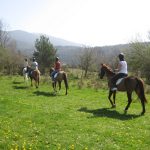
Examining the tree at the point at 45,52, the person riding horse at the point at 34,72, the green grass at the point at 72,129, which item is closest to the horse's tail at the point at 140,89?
the green grass at the point at 72,129

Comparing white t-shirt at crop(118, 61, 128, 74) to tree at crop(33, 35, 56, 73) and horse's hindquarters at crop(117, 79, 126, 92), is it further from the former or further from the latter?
tree at crop(33, 35, 56, 73)

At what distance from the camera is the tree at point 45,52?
68.1 meters

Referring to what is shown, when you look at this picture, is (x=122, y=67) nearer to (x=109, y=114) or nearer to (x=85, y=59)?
(x=109, y=114)

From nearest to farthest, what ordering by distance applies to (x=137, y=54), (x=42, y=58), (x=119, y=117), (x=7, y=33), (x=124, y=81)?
(x=119, y=117), (x=124, y=81), (x=137, y=54), (x=42, y=58), (x=7, y=33)

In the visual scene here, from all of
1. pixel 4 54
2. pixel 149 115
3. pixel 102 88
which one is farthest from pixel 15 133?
pixel 4 54

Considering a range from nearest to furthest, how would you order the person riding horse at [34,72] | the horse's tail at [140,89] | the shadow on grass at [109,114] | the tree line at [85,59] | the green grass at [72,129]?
the green grass at [72,129], the shadow on grass at [109,114], the horse's tail at [140,89], the person riding horse at [34,72], the tree line at [85,59]

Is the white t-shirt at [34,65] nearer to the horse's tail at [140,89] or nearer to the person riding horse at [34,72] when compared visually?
the person riding horse at [34,72]

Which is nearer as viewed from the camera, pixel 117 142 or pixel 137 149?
pixel 137 149

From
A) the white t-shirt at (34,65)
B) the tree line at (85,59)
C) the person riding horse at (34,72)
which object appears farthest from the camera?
the tree line at (85,59)

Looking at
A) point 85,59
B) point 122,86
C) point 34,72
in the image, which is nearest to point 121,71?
point 122,86

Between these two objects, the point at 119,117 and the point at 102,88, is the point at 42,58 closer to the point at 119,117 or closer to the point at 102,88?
the point at 102,88

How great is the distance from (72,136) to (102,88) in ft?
69.2

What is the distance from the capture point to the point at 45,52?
68.3 meters

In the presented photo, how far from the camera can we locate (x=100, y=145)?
11.1 metres
